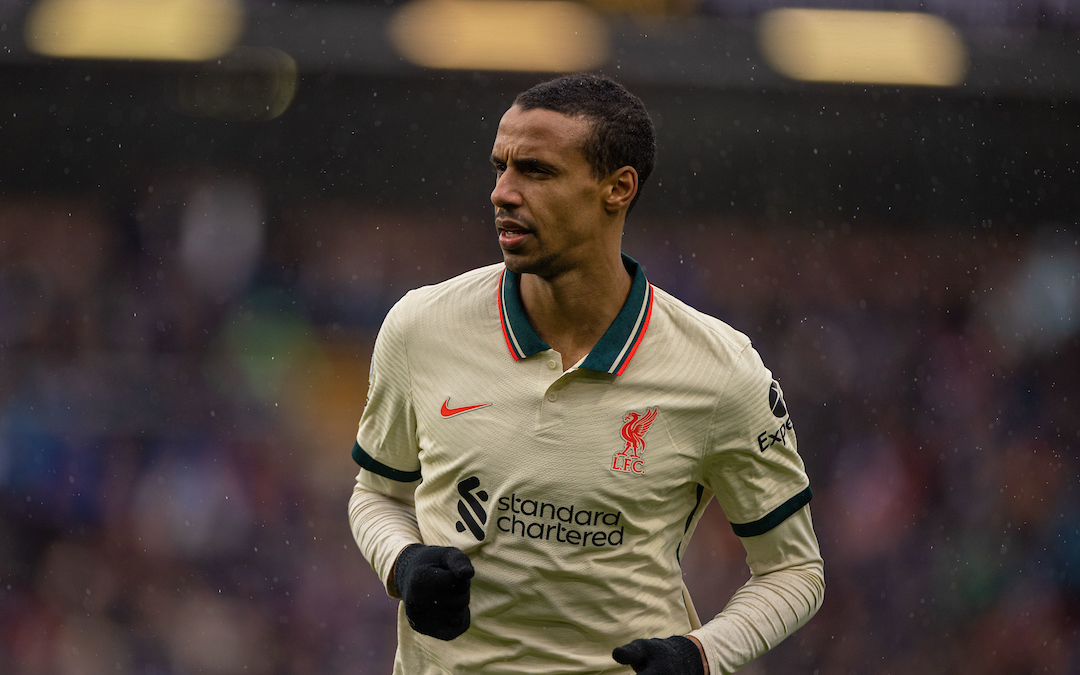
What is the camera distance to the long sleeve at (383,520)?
1.45m

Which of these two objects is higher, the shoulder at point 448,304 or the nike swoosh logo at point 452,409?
the shoulder at point 448,304

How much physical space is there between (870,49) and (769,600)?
4501mm

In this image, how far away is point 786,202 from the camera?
573 cm

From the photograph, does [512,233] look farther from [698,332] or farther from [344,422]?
[344,422]

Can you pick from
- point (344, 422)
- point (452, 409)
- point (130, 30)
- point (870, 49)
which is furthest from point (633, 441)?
point (130, 30)

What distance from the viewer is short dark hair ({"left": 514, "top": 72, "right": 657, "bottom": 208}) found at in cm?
139

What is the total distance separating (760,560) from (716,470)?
0.17 meters

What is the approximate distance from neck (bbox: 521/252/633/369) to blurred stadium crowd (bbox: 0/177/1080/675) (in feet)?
11.8

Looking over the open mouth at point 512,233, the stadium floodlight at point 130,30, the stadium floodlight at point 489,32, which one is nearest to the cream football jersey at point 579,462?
the open mouth at point 512,233

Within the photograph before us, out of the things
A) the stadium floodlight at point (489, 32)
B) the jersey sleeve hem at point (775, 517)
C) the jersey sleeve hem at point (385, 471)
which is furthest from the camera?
the stadium floodlight at point (489, 32)

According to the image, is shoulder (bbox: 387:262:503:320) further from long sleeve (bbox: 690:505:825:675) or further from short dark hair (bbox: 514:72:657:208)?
long sleeve (bbox: 690:505:825:675)

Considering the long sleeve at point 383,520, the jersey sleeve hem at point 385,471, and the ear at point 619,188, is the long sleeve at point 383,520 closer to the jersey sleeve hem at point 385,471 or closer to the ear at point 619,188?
the jersey sleeve hem at point 385,471

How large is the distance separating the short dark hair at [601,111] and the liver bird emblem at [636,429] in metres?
0.32

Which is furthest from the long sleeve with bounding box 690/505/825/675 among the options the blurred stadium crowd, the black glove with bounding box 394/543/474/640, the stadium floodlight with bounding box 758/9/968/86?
the stadium floodlight with bounding box 758/9/968/86
